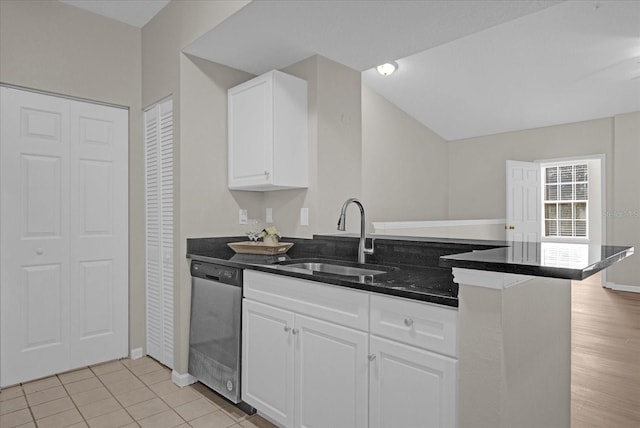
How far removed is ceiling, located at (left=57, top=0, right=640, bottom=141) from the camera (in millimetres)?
2217

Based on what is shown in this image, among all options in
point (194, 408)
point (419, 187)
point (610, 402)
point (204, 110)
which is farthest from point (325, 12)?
point (419, 187)

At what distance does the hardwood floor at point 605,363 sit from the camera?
227 centimetres

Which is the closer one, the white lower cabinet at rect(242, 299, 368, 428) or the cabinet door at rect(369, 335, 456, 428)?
the cabinet door at rect(369, 335, 456, 428)

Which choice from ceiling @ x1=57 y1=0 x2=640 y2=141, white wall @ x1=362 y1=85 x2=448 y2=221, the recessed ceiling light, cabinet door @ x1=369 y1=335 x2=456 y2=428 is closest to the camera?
cabinet door @ x1=369 y1=335 x2=456 y2=428

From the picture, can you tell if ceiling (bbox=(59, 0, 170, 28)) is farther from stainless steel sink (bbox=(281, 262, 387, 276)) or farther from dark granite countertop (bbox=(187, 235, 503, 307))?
stainless steel sink (bbox=(281, 262, 387, 276))

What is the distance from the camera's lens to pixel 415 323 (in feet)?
4.80

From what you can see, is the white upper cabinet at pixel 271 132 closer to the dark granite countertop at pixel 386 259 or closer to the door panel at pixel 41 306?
the dark granite countertop at pixel 386 259

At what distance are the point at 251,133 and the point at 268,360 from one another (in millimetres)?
1555

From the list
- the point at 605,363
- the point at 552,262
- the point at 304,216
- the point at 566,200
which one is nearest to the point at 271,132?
the point at 304,216

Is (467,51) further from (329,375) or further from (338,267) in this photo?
(329,375)

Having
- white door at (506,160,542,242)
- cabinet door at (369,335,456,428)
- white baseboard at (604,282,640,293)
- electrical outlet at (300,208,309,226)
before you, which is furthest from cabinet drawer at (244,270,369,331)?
white baseboard at (604,282,640,293)

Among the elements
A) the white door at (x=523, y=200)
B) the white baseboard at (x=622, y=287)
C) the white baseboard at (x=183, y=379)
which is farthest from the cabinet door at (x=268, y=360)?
the white baseboard at (x=622, y=287)

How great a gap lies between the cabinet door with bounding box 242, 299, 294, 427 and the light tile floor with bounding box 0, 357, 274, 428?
19 centimetres

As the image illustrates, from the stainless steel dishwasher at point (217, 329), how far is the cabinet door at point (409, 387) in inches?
40.5
